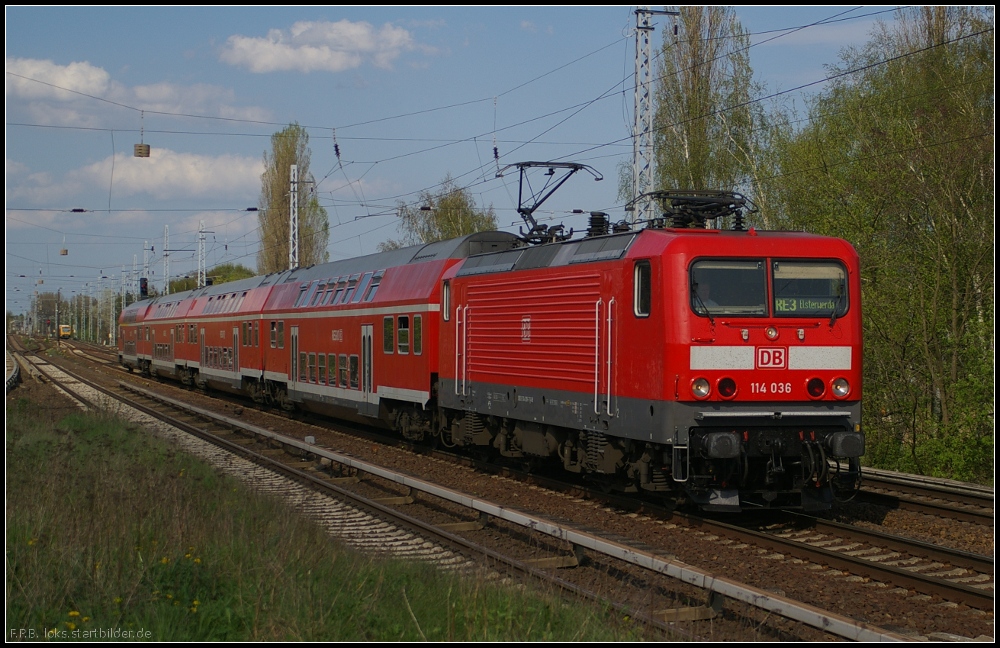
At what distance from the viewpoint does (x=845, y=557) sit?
944cm

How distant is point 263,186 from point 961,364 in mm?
50324

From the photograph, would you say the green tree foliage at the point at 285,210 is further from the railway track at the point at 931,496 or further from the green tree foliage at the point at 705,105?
the railway track at the point at 931,496

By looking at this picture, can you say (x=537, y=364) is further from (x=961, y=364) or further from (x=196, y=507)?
(x=961, y=364)

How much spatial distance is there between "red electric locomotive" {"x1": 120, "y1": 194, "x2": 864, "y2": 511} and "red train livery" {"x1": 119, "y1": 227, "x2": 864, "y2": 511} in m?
0.02

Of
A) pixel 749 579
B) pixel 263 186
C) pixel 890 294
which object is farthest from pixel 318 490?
pixel 263 186

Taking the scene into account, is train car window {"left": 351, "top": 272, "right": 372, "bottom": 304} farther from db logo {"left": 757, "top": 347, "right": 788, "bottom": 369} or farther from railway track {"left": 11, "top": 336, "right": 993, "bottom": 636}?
db logo {"left": 757, "top": 347, "right": 788, "bottom": 369}

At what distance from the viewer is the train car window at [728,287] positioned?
11.1m

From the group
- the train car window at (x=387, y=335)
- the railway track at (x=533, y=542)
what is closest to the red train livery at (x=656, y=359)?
the train car window at (x=387, y=335)

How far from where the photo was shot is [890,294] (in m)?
19.6

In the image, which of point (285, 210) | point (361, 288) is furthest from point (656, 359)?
point (285, 210)

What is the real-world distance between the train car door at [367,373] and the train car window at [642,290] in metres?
10.0

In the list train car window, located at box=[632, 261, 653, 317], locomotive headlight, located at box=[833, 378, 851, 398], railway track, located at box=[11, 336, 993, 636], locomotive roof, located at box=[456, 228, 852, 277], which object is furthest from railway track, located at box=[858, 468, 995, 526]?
train car window, located at box=[632, 261, 653, 317]

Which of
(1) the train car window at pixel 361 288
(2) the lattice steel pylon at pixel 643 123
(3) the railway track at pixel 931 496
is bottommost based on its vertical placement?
(3) the railway track at pixel 931 496

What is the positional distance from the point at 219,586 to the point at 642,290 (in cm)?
597
